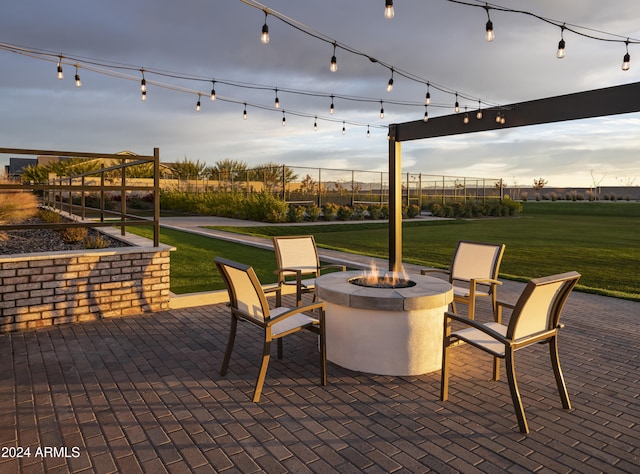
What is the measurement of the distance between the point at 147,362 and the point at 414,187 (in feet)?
96.6

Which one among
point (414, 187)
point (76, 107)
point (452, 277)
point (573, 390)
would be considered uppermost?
point (76, 107)

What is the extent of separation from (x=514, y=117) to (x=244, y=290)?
4786 mm

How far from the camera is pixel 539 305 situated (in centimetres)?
302

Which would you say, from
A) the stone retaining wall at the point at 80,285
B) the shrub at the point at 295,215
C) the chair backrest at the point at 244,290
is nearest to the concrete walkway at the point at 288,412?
the stone retaining wall at the point at 80,285

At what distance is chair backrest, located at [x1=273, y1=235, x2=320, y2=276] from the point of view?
221 inches

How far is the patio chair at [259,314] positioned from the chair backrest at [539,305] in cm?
144

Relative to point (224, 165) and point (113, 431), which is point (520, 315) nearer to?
point (113, 431)

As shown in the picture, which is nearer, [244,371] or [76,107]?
[244,371]

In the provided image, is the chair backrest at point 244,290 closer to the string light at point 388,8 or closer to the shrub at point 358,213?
the string light at point 388,8

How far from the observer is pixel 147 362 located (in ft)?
12.7

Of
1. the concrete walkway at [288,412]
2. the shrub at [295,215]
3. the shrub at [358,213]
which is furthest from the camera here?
the shrub at [358,213]

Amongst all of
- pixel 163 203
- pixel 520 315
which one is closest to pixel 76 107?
pixel 163 203

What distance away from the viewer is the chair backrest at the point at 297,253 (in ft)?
18.4

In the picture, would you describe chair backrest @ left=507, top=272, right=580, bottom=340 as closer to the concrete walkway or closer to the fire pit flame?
the concrete walkway
